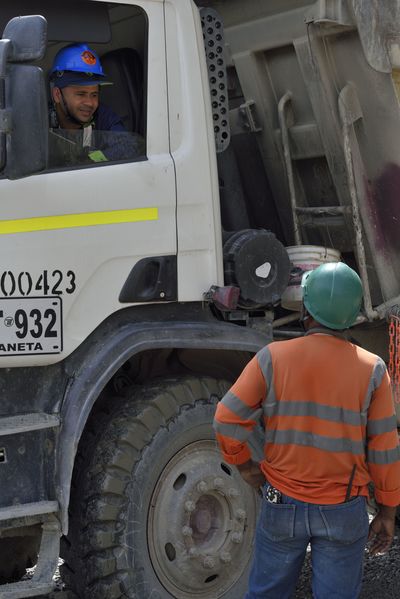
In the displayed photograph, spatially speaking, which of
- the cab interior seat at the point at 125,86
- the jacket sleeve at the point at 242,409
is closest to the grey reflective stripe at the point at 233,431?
the jacket sleeve at the point at 242,409

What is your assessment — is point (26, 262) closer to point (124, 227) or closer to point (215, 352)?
point (124, 227)

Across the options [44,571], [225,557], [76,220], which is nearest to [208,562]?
[225,557]

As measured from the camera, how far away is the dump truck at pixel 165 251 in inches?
164

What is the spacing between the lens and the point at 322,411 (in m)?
3.53

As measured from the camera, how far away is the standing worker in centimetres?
353

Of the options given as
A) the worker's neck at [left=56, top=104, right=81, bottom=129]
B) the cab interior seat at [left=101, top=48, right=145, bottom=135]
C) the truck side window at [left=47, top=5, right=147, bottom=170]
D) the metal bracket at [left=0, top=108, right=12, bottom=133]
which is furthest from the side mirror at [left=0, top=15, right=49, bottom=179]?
the cab interior seat at [left=101, top=48, right=145, bottom=135]

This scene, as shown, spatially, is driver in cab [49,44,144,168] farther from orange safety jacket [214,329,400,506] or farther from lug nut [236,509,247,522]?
lug nut [236,509,247,522]

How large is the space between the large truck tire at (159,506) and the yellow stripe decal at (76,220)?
72 centimetres

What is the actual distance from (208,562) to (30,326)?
125 centimetres

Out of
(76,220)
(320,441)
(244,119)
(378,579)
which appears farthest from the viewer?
(378,579)

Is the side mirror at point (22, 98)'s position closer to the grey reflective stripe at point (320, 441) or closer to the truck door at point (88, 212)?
the truck door at point (88, 212)

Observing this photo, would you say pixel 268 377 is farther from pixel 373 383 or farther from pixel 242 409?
pixel 373 383

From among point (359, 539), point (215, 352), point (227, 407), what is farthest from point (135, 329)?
point (359, 539)

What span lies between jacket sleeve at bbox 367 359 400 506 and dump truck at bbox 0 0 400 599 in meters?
0.56
